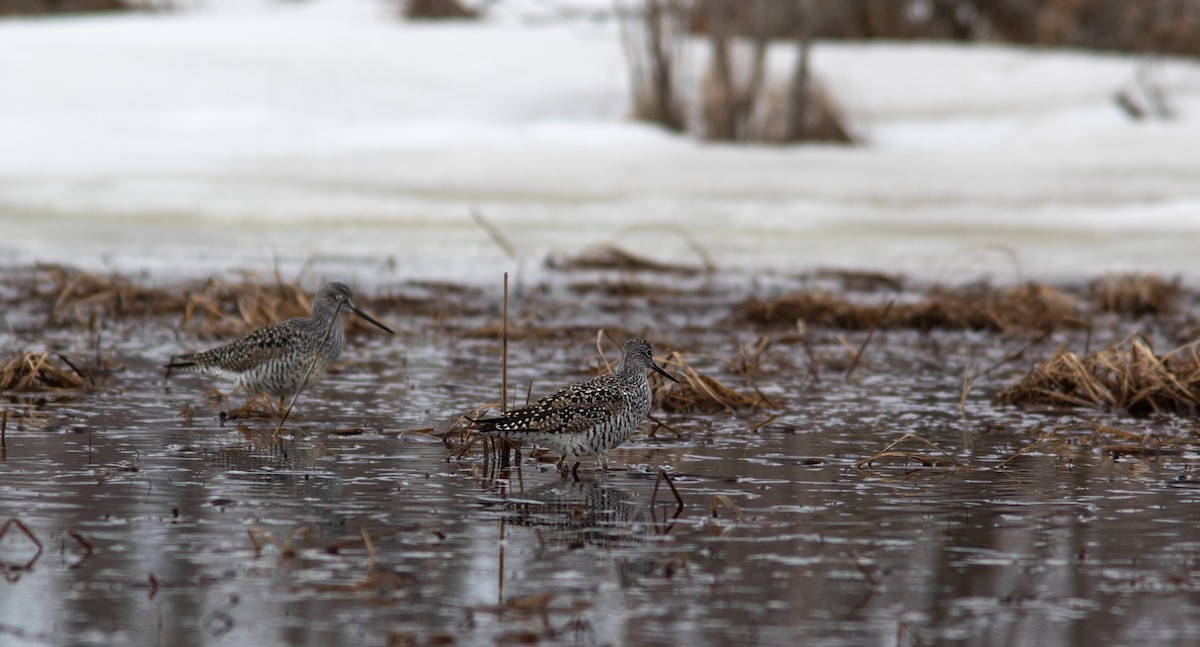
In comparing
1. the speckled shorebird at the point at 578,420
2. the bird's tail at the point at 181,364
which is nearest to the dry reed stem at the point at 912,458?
the speckled shorebird at the point at 578,420

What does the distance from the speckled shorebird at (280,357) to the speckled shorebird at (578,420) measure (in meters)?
1.50

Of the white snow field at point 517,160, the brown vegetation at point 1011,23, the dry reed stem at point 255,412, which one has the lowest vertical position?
the dry reed stem at point 255,412

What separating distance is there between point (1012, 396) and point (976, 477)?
2171 mm

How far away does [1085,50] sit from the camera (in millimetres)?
27484

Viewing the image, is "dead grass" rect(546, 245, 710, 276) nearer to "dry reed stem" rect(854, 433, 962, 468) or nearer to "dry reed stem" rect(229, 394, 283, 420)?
"dry reed stem" rect(229, 394, 283, 420)

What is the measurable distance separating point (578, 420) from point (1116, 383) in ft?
11.5

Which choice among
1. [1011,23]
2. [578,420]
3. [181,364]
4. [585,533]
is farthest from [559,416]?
[1011,23]

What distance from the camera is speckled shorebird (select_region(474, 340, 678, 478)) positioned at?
6309mm

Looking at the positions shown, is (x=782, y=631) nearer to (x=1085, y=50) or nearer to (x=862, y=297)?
(x=862, y=297)

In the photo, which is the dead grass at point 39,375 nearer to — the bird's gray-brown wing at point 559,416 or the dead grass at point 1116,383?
the bird's gray-brown wing at point 559,416

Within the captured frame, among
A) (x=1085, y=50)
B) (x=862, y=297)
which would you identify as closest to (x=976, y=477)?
(x=862, y=297)

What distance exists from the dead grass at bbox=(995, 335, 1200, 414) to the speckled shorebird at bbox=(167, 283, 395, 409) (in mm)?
3425

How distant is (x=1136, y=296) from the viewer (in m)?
12.4

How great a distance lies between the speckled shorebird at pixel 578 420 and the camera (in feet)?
20.7
